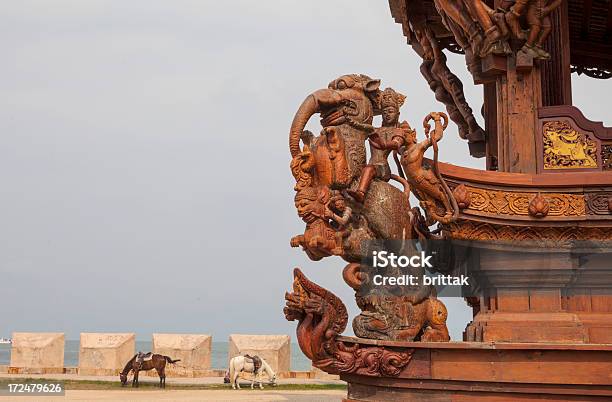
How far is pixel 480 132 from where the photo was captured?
1070 centimetres

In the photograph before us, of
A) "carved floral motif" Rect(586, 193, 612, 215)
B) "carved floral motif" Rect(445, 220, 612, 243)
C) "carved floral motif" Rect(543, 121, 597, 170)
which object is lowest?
"carved floral motif" Rect(445, 220, 612, 243)

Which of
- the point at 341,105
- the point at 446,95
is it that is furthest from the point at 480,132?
the point at 341,105

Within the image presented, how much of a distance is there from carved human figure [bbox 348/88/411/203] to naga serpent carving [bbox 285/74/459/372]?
0.03 ft

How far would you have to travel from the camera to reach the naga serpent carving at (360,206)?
668 cm

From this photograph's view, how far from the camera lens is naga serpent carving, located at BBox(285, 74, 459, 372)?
668 cm

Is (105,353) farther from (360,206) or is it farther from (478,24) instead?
(478,24)

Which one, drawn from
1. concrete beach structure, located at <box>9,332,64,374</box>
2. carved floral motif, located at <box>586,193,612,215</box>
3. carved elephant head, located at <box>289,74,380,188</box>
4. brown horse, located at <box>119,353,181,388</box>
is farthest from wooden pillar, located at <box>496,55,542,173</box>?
concrete beach structure, located at <box>9,332,64,374</box>

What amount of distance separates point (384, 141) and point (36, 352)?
17.1 m

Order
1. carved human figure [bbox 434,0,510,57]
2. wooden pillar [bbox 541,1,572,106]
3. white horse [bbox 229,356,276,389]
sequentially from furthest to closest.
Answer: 1. white horse [bbox 229,356,276,389]
2. wooden pillar [bbox 541,1,572,106]
3. carved human figure [bbox 434,0,510,57]

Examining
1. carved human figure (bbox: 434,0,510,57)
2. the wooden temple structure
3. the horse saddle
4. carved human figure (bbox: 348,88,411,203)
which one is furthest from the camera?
the horse saddle

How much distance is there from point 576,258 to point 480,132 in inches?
163

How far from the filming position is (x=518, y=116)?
720 cm

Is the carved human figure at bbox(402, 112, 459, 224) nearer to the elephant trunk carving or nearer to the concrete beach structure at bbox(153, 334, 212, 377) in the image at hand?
the elephant trunk carving

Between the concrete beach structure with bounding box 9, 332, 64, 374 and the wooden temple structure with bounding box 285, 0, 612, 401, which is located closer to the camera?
the wooden temple structure with bounding box 285, 0, 612, 401
